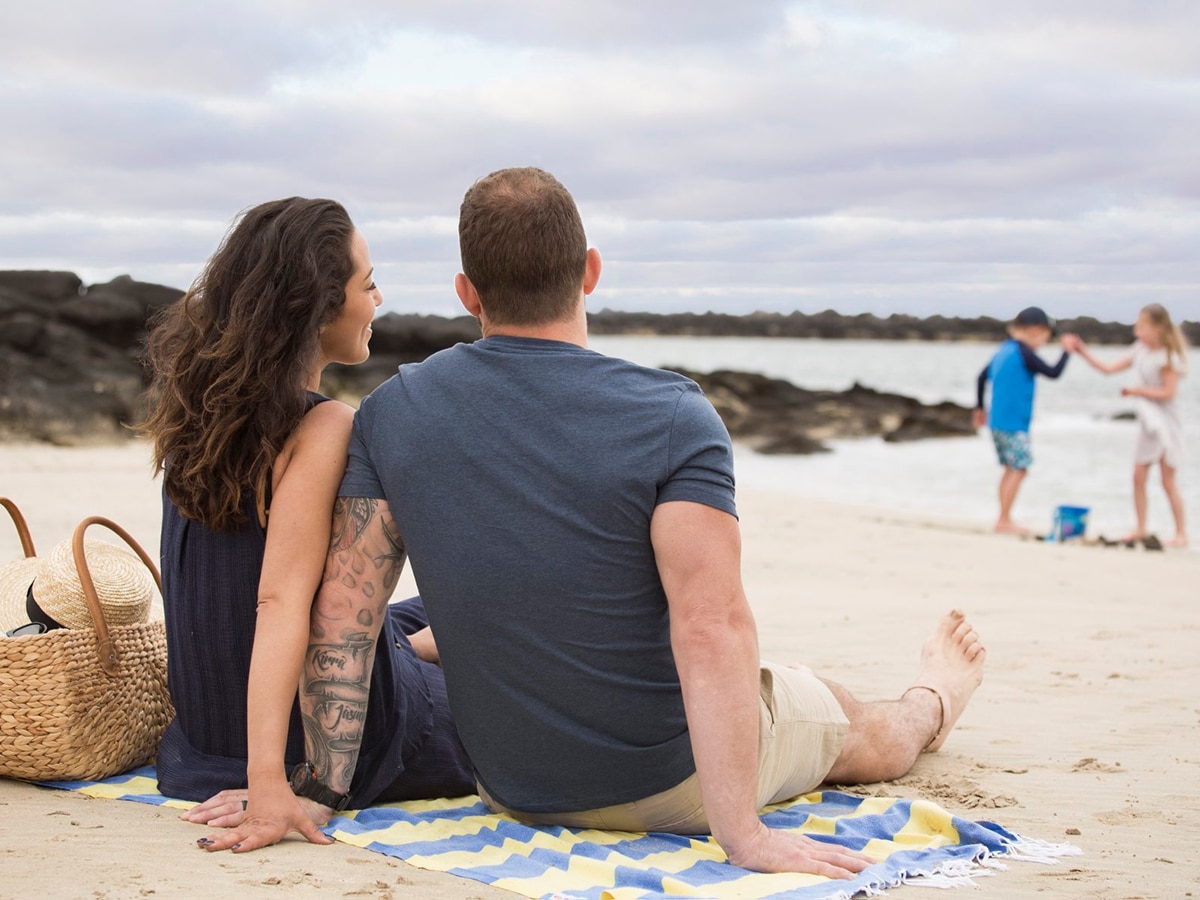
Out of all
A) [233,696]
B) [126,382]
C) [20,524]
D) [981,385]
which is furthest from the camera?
[126,382]

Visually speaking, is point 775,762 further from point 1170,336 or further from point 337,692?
point 1170,336

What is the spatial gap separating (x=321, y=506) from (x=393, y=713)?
615 millimetres

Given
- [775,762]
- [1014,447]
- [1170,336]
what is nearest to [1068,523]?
[1014,447]

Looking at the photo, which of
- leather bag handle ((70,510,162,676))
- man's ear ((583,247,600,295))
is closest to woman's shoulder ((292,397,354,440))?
man's ear ((583,247,600,295))

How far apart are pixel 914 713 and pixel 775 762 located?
80 centimetres

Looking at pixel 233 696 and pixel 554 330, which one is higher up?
pixel 554 330

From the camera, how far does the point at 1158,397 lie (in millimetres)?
10688

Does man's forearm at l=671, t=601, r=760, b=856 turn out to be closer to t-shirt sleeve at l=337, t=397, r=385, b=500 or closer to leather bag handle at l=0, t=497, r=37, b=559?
t-shirt sleeve at l=337, t=397, r=385, b=500

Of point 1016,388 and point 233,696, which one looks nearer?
point 233,696

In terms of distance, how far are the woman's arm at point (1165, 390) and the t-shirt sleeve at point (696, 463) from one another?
30.4ft

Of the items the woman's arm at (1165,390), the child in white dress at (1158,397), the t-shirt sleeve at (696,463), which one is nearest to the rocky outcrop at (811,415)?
the child in white dress at (1158,397)

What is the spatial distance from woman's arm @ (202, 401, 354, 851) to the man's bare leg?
4.80 ft

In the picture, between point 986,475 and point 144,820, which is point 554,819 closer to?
point 144,820

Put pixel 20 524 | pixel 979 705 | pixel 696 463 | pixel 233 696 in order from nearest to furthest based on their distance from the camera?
pixel 696 463
pixel 233 696
pixel 20 524
pixel 979 705
